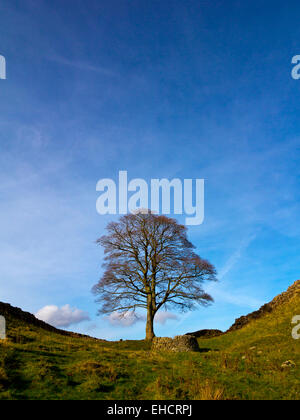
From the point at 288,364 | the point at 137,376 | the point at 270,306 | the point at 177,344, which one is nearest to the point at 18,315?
the point at 177,344

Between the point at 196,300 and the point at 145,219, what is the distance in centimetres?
975

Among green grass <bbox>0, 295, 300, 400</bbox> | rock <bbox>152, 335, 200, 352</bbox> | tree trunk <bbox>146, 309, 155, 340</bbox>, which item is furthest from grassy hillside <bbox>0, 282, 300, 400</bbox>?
tree trunk <bbox>146, 309, 155, 340</bbox>

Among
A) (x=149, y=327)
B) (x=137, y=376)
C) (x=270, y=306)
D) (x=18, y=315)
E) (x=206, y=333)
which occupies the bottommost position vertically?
(x=206, y=333)

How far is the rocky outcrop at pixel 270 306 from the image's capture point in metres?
34.6

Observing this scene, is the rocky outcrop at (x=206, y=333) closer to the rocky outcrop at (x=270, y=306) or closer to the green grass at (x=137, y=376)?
the rocky outcrop at (x=270, y=306)

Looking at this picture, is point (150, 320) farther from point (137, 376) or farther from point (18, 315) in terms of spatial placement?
point (137, 376)

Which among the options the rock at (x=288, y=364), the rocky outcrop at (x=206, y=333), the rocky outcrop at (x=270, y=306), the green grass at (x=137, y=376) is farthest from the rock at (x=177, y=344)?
the rocky outcrop at (x=206, y=333)

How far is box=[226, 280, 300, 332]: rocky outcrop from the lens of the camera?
114 ft

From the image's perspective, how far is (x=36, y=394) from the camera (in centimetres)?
992

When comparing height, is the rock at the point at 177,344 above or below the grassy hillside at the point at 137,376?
below

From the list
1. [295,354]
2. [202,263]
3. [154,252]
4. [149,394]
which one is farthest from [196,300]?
[149,394]

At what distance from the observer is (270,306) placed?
3538cm

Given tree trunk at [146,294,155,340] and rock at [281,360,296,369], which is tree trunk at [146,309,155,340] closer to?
tree trunk at [146,294,155,340]
